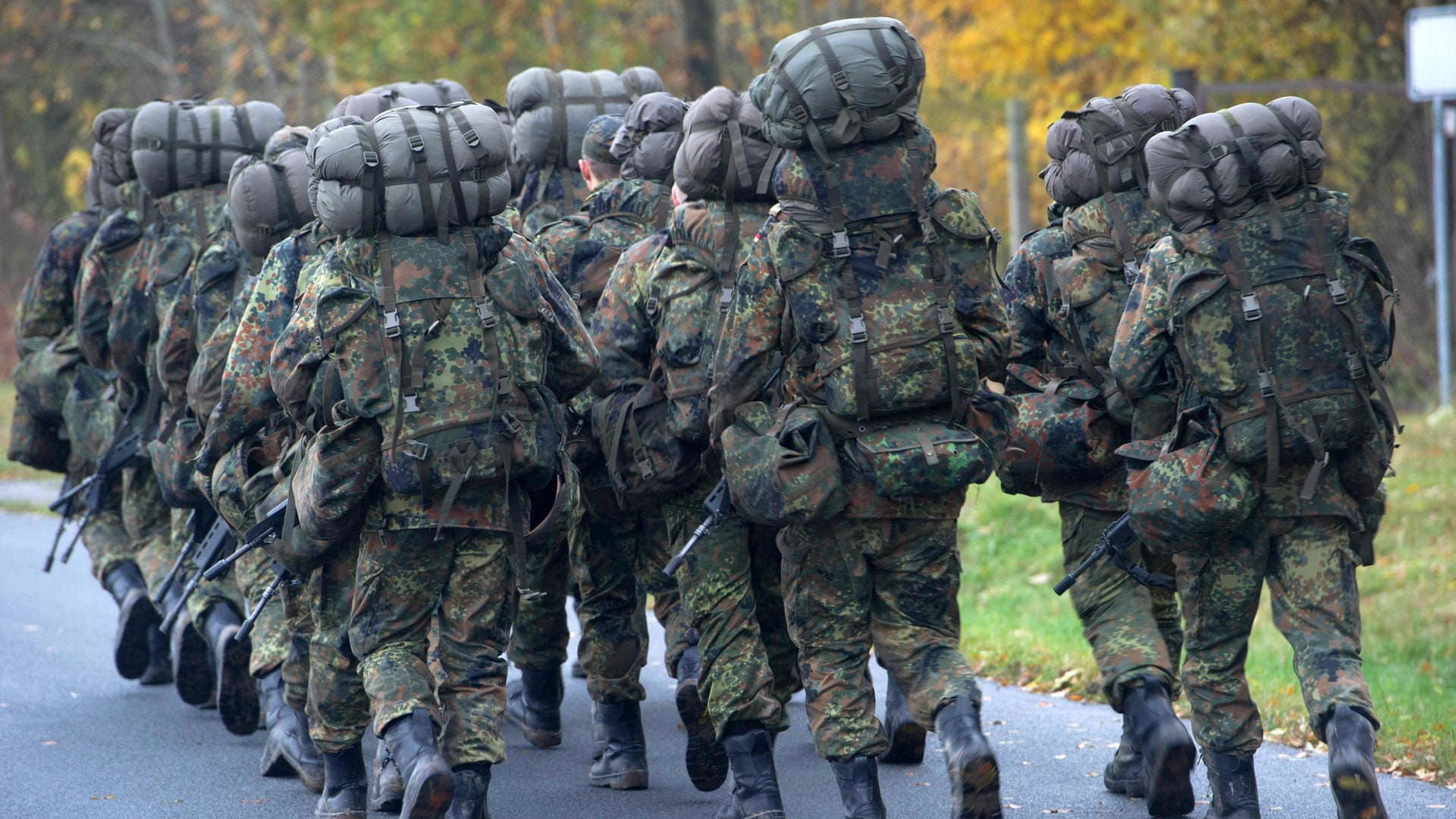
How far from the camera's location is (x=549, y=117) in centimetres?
730

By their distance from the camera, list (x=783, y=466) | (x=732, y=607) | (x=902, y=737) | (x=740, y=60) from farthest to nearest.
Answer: (x=740, y=60), (x=902, y=737), (x=732, y=607), (x=783, y=466)

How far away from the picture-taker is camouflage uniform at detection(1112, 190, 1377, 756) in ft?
15.5

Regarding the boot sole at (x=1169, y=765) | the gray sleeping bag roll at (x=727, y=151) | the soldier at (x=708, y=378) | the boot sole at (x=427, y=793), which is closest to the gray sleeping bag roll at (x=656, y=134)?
the soldier at (x=708, y=378)

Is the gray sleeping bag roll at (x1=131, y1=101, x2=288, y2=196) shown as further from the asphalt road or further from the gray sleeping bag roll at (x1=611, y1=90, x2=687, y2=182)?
the asphalt road

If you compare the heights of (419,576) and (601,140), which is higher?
(601,140)

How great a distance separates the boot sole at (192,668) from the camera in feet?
23.8

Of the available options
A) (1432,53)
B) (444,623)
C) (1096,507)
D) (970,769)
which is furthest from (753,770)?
(1432,53)

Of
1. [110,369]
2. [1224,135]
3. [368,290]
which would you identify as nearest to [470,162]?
[368,290]

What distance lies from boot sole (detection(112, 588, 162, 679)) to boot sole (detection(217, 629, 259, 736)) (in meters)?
1.07

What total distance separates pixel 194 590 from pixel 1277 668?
203 inches

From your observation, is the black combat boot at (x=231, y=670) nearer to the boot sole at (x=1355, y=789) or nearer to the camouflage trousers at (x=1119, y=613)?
the camouflage trousers at (x=1119, y=613)

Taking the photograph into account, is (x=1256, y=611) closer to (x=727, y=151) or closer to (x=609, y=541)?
(x=727, y=151)

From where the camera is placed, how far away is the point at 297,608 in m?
5.66

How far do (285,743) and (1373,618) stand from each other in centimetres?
569
